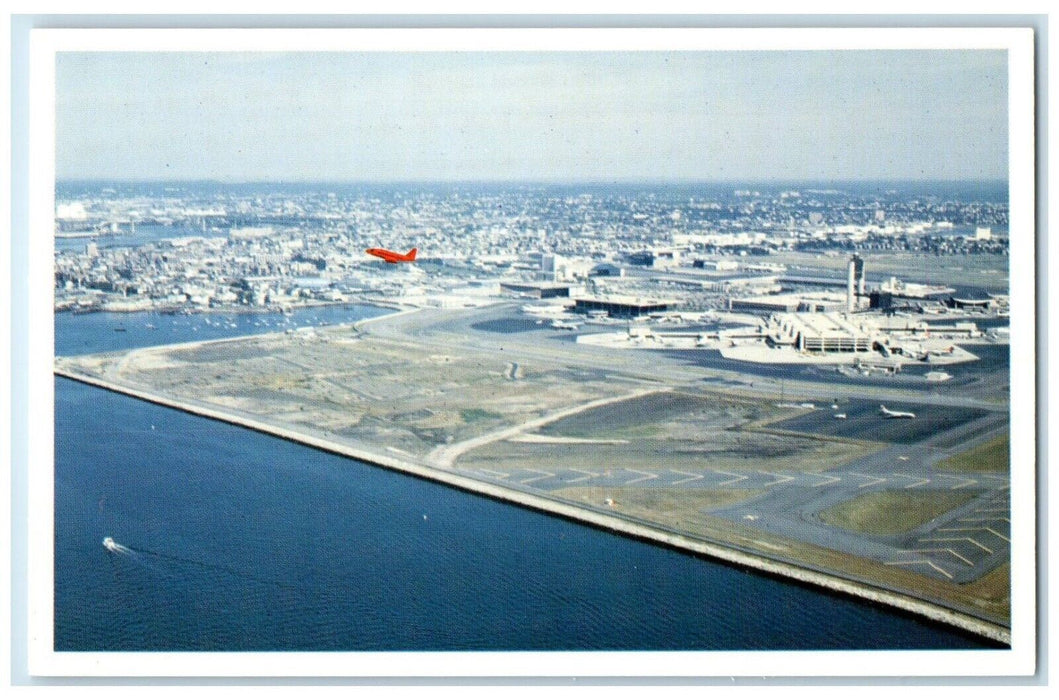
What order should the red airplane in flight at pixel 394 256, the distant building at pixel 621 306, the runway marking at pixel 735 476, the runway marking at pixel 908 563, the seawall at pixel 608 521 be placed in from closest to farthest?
the seawall at pixel 608 521 < the runway marking at pixel 908 563 < the runway marking at pixel 735 476 < the red airplane in flight at pixel 394 256 < the distant building at pixel 621 306

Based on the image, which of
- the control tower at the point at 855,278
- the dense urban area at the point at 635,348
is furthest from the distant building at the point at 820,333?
the control tower at the point at 855,278

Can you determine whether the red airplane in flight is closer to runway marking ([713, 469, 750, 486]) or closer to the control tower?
runway marking ([713, 469, 750, 486])

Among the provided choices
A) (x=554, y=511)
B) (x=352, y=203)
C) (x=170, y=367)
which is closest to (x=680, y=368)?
(x=554, y=511)

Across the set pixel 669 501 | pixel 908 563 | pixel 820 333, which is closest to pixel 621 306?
pixel 820 333

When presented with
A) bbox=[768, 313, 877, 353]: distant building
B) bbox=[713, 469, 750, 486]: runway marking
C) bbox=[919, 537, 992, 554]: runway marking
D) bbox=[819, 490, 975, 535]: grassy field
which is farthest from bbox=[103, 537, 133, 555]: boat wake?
bbox=[919, 537, 992, 554]: runway marking

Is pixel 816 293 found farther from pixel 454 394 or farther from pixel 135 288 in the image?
pixel 135 288

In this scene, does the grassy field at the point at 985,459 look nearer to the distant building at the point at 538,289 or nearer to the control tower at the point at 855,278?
the control tower at the point at 855,278
